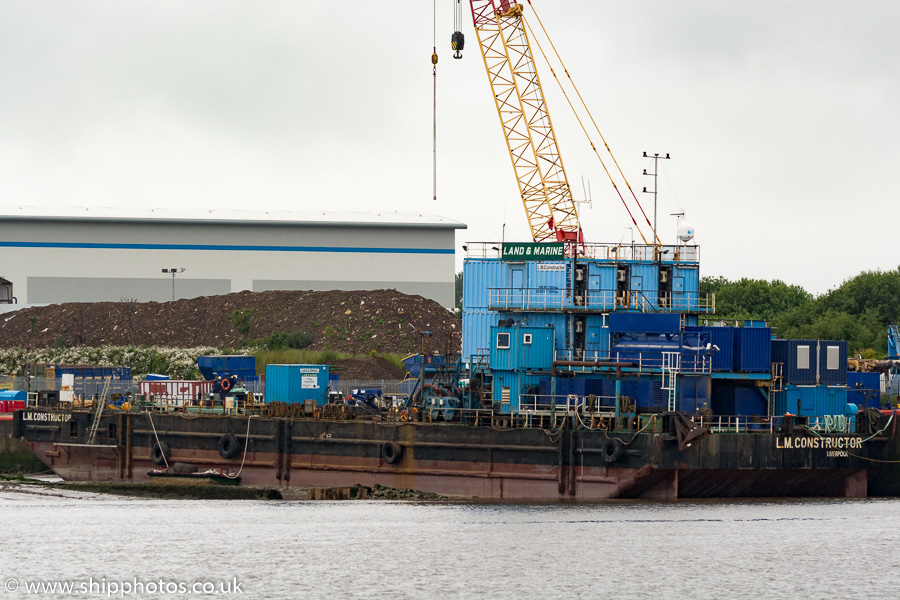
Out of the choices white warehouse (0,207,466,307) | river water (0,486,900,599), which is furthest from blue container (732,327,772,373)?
white warehouse (0,207,466,307)

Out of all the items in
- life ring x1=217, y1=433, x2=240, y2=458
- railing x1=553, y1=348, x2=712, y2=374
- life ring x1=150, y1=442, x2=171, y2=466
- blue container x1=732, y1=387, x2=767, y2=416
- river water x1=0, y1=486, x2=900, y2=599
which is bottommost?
river water x1=0, y1=486, x2=900, y2=599

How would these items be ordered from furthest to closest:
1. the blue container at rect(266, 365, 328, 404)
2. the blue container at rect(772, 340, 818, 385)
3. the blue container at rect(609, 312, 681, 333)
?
1. the blue container at rect(266, 365, 328, 404)
2. the blue container at rect(772, 340, 818, 385)
3. the blue container at rect(609, 312, 681, 333)

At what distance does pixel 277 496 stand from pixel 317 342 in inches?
2243

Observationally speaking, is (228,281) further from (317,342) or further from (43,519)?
(43,519)

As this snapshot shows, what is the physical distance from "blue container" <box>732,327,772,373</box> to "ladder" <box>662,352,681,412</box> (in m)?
2.45

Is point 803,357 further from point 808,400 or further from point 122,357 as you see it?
point 122,357

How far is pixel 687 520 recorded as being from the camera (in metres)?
46.9

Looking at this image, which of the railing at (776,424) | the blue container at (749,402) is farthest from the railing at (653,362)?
the blue container at (749,402)

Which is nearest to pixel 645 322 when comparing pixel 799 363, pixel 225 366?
pixel 799 363

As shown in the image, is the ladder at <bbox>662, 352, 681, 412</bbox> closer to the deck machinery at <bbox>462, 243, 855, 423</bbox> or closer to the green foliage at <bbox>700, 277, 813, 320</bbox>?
the deck machinery at <bbox>462, 243, 855, 423</bbox>

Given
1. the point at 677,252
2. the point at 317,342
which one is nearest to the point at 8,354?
the point at 317,342

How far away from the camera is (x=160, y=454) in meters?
60.3

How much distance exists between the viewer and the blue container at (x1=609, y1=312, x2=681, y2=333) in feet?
169

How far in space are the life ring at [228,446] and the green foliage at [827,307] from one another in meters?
54.2
